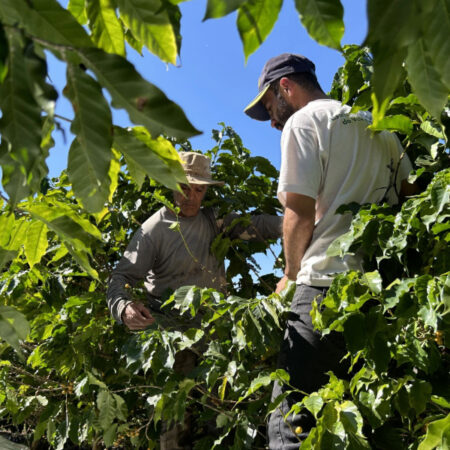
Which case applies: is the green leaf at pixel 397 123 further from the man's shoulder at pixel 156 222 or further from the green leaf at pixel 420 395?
the man's shoulder at pixel 156 222

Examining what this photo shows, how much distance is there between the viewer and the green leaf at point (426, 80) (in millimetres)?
567

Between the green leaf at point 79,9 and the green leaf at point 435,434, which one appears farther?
the green leaf at point 435,434

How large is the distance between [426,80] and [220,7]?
22cm

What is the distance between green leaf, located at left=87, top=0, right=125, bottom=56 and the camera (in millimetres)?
749

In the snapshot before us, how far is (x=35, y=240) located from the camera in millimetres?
1244

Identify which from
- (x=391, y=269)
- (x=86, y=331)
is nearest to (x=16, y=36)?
(x=391, y=269)

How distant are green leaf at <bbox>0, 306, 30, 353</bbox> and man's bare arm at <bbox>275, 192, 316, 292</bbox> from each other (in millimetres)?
1084

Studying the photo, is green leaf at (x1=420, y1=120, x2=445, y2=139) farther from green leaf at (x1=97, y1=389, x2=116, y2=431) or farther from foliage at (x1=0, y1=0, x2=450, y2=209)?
green leaf at (x1=97, y1=389, x2=116, y2=431)

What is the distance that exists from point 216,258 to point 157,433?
0.94 metres

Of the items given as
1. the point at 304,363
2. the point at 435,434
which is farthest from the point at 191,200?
the point at 435,434

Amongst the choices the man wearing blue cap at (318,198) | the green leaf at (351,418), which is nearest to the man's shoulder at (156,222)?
the man wearing blue cap at (318,198)

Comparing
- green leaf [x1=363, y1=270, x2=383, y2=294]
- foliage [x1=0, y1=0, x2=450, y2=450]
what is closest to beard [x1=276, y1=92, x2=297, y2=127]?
foliage [x1=0, y1=0, x2=450, y2=450]

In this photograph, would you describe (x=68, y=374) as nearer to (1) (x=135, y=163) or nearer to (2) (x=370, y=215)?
(2) (x=370, y=215)

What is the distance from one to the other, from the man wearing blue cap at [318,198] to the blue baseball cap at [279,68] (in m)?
0.31
